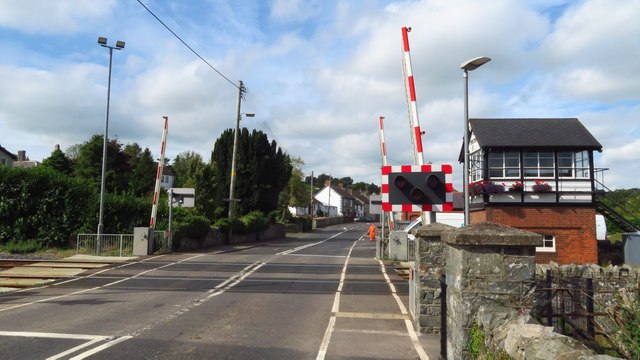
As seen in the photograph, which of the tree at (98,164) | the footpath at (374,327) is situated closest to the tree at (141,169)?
the tree at (98,164)

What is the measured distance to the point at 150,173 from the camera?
6544 centimetres

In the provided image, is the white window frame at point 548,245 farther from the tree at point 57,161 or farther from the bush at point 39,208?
the tree at point 57,161

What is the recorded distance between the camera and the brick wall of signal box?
22.6m

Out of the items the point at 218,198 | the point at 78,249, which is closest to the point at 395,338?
the point at 78,249

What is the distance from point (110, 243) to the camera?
77.3ft

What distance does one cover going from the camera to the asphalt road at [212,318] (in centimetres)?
679

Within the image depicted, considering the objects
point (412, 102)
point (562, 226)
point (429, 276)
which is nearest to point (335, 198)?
point (562, 226)

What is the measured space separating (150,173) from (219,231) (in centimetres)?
3800

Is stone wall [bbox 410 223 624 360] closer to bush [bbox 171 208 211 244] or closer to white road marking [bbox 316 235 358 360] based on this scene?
white road marking [bbox 316 235 358 360]

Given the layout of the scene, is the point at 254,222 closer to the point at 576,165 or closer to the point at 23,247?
the point at 23,247

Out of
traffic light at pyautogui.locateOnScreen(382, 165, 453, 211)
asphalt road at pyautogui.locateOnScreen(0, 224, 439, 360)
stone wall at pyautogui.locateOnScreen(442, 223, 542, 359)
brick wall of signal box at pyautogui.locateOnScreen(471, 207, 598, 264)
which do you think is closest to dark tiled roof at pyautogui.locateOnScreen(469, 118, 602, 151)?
brick wall of signal box at pyautogui.locateOnScreen(471, 207, 598, 264)

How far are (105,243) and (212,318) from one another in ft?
55.2

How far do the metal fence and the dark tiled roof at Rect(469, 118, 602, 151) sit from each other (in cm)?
1665

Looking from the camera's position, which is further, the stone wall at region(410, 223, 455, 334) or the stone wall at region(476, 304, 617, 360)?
the stone wall at region(410, 223, 455, 334)
